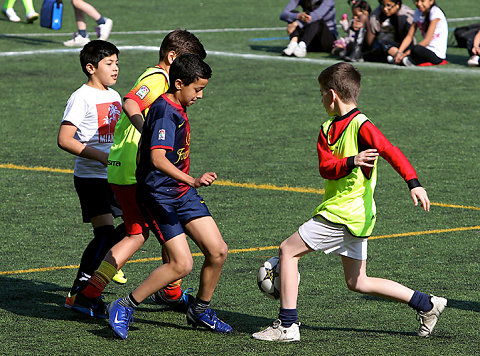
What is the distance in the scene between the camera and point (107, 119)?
6086 millimetres

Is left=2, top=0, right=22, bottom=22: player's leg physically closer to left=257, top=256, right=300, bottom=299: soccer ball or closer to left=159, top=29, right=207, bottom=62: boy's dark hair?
left=159, top=29, right=207, bottom=62: boy's dark hair

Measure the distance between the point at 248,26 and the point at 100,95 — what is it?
540 inches

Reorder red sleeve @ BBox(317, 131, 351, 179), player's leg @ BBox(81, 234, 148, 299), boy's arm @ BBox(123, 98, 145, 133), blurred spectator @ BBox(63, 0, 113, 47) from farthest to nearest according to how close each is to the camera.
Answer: blurred spectator @ BBox(63, 0, 113, 47)
player's leg @ BBox(81, 234, 148, 299)
boy's arm @ BBox(123, 98, 145, 133)
red sleeve @ BBox(317, 131, 351, 179)

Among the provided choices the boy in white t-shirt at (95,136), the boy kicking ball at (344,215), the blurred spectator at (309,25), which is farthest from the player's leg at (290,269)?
the blurred spectator at (309,25)

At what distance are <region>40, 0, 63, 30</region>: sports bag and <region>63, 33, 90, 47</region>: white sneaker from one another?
1.95ft

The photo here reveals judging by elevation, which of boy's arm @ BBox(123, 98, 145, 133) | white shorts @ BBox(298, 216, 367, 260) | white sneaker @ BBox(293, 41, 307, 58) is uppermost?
boy's arm @ BBox(123, 98, 145, 133)

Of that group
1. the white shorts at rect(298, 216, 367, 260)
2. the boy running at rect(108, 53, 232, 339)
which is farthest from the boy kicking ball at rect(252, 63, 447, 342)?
the boy running at rect(108, 53, 232, 339)

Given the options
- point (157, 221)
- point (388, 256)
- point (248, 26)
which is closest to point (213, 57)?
point (248, 26)

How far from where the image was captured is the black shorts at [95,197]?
6016 millimetres

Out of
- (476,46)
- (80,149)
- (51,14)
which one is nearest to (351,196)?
(80,149)

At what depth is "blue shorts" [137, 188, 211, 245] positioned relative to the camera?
17.1ft

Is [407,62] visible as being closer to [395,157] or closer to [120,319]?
[395,157]

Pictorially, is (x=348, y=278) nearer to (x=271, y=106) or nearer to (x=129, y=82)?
(x=271, y=106)

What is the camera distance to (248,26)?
19.5 metres
